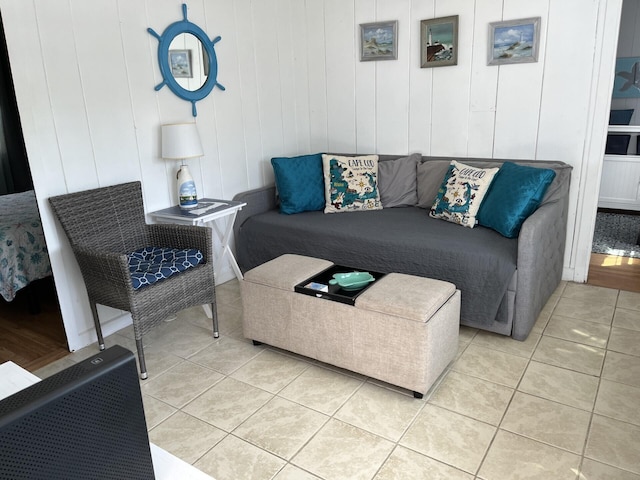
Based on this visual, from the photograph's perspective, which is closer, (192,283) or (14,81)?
(14,81)

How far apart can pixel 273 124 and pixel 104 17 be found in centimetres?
152

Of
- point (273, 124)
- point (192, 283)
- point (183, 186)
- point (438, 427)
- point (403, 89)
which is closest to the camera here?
point (438, 427)

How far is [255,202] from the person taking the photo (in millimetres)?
3645

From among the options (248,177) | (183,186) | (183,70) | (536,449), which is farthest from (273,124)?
(536,449)

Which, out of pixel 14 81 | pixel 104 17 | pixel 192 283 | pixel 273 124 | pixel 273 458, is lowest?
pixel 273 458

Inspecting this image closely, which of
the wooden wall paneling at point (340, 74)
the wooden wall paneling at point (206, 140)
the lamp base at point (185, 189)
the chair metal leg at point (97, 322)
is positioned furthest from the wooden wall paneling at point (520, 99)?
the chair metal leg at point (97, 322)

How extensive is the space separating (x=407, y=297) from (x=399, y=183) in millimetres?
1591

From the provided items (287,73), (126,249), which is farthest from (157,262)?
(287,73)

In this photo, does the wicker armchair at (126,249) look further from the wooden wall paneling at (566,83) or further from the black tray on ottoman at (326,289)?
the wooden wall paneling at (566,83)

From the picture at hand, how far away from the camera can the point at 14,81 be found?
2.30m

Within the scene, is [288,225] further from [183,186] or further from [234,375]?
[234,375]

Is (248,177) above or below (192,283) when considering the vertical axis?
above

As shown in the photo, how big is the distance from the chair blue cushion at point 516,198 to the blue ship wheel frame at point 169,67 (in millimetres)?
2008

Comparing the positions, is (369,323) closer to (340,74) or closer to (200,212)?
(200,212)
